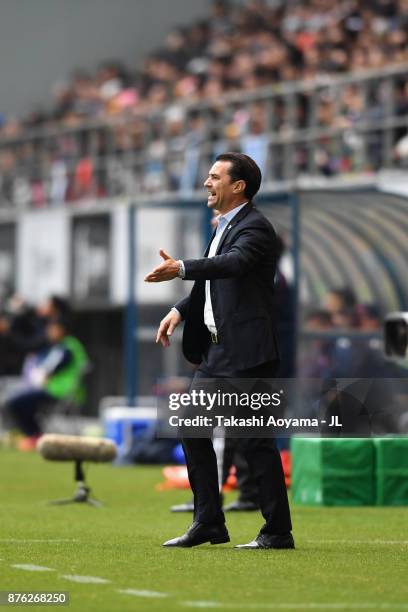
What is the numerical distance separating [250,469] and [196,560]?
2.01 feet

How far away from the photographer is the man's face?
9.06 m

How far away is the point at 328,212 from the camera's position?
58.9ft

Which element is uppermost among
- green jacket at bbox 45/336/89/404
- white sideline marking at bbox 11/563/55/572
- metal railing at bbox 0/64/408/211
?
metal railing at bbox 0/64/408/211

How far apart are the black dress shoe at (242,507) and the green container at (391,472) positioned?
1.13 meters

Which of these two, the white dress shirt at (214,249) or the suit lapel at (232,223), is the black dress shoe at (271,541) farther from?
the suit lapel at (232,223)

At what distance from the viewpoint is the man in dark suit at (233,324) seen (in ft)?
28.8

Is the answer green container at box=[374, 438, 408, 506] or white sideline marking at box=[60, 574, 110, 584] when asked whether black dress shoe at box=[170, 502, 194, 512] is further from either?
white sideline marking at box=[60, 574, 110, 584]

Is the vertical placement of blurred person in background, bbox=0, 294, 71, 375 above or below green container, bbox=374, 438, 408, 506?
above

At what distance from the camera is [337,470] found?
1307 centimetres

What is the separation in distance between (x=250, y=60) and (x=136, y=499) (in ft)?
43.5

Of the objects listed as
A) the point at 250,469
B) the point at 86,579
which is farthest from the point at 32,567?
the point at 250,469

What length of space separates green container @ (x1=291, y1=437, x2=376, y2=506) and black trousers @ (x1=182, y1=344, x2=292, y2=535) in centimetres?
407

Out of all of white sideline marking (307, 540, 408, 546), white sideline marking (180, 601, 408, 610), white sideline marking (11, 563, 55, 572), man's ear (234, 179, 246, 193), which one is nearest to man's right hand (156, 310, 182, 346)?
man's ear (234, 179, 246, 193)

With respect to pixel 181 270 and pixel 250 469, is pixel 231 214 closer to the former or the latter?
pixel 181 270
